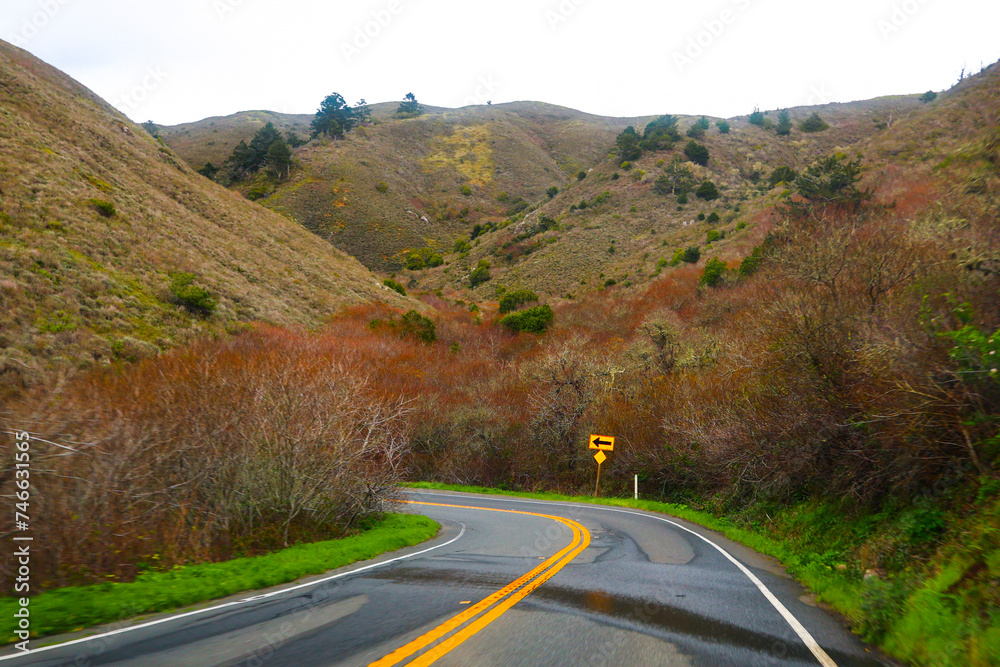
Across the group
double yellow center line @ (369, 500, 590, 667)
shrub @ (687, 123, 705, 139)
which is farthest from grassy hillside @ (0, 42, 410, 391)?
shrub @ (687, 123, 705, 139)

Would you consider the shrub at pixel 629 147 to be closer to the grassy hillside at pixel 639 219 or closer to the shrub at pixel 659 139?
the shrub at pixel 659 139

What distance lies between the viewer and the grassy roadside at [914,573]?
15.4ft

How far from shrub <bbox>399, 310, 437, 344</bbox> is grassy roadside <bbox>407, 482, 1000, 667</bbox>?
3407cm

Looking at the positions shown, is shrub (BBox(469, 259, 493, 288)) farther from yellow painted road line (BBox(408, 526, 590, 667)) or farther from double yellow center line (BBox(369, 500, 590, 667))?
yellow painted road line (BBox(408, 526, 590, 667))

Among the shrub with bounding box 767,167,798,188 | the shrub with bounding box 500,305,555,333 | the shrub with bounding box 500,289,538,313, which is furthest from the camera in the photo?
the shrub with bounding box 767,167,798,188

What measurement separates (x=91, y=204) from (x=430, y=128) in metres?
109

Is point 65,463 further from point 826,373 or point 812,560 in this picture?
point 826,373

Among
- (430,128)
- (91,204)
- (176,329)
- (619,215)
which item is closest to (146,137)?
(91,204)

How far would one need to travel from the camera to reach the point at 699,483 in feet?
72.9

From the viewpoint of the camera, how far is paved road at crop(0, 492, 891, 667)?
4469 mm

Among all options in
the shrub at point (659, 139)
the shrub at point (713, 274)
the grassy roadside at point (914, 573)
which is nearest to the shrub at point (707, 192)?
the shrub at point (659, 139)

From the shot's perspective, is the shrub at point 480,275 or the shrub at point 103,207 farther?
the shrub at point 480,275

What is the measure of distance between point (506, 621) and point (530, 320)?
40.4 metres

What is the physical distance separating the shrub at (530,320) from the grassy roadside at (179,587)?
34469 millimetres
